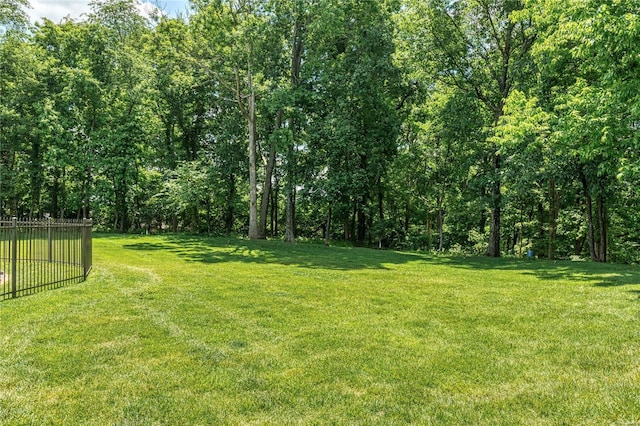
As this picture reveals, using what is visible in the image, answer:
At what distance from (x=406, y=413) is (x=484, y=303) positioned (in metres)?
4.60

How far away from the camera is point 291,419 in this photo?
11.5ft

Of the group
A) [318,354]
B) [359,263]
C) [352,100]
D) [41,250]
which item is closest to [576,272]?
[359,263]

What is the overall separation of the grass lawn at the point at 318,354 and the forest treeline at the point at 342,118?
6554 mm

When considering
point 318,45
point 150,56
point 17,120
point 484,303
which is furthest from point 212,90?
point 484,303

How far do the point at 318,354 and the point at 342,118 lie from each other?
16.9 metres

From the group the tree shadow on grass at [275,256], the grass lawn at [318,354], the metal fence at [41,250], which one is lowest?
the grass lawn at [318,354]

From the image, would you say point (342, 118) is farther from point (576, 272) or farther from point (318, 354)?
point (318, 354)

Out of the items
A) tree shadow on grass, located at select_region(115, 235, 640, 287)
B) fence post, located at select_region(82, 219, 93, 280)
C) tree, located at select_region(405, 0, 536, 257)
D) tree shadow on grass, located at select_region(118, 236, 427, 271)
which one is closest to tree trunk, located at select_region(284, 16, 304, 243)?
tree shadow on grass, located at select_region(118, 236, 427, 271)

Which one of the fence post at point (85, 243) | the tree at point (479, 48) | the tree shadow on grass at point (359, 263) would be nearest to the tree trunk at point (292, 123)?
the tree shadow on grass at point (359, 263)

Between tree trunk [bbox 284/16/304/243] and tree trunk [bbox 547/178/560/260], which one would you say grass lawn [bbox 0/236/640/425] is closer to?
tree trunk [bbox 547/178/560/260]

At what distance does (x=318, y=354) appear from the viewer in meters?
4.97

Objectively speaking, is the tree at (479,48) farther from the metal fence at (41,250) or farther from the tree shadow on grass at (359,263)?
the metal fence at (41,250)

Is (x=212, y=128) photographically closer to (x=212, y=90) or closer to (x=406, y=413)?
(x=212, y=90)

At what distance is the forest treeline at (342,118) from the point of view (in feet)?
51.5
